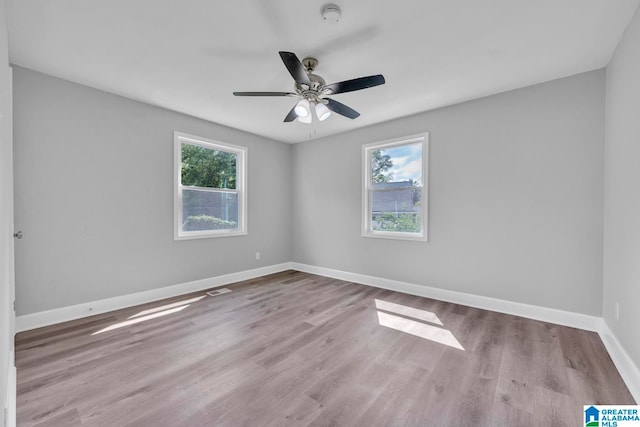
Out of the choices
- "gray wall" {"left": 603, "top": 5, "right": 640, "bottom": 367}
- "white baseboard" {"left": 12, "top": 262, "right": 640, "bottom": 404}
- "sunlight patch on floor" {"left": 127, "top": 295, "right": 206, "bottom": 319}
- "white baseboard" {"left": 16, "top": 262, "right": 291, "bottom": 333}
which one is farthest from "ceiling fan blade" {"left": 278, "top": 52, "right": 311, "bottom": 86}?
"white baseboard" {"left": 16, "top": 262, "right": 291, "bottom": 333}

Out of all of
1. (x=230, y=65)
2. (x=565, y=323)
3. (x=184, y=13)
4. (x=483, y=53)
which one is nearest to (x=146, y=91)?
(x=230, y=65)

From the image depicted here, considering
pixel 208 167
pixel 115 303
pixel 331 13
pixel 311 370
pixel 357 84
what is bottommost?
pixel 311 370

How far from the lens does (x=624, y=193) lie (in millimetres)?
2123

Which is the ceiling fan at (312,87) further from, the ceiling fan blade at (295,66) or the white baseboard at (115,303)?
the white baseboard at (115,303)

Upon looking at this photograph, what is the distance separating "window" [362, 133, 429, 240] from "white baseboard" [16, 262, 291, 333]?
246 cm

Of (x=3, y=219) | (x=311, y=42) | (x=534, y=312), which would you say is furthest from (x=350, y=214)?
(x=3, y=219)

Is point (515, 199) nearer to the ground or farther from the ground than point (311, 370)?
farther from the ground

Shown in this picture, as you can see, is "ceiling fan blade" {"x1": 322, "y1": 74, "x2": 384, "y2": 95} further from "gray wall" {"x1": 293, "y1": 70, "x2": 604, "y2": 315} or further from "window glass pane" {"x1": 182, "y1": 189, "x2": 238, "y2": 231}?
"window glass pane" {"x1": 182, "y1": 189, "x2": 238, "y2": 231}

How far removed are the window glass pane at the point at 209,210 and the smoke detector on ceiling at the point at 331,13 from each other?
308 centimetres

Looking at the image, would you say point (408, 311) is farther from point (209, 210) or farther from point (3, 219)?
point (3, 219)

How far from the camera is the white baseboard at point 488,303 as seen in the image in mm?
2793

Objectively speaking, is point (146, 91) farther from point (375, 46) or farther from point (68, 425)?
point (68, 425)

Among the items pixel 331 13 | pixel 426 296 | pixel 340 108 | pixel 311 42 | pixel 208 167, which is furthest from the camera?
pixel 208 167

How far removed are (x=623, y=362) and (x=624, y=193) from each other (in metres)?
1.27
